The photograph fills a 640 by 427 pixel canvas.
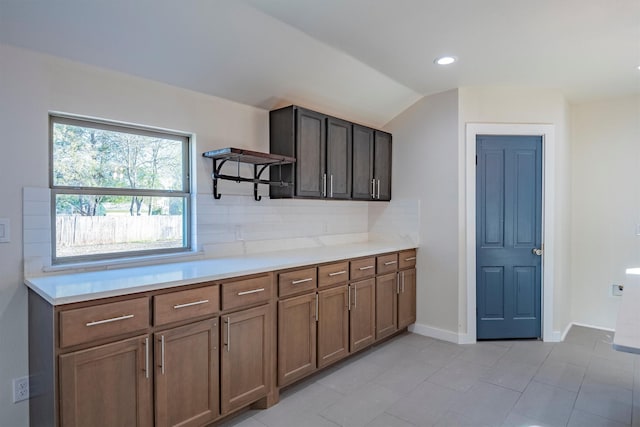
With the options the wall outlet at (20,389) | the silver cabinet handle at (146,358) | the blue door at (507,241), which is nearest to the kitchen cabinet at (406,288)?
the blue door at (507,241)

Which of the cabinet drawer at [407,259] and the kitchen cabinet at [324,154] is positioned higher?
the kitchen cabinet at [324,154]

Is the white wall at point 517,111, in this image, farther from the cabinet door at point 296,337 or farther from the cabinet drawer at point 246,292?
the cabinet drawer at point 246,292

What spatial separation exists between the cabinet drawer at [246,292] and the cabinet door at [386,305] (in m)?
1.29

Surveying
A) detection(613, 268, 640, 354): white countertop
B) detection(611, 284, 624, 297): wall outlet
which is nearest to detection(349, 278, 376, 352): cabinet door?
detection(613, 268, 640, 354): white countertop

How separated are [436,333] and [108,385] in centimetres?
295

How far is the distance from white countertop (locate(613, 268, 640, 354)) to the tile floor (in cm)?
85

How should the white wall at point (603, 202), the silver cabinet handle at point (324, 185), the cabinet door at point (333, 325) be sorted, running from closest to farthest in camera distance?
the cabinet door at point (333, 325), the silver cabinet handle at point (324, 185), the white wall at point (603, 202)

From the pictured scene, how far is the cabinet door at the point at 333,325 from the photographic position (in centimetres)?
274

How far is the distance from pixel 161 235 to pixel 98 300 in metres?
1.01

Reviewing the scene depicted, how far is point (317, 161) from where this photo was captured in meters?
3.14

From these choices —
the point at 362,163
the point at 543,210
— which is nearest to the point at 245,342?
the point at 362,163

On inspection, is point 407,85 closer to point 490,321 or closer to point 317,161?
point 317,161

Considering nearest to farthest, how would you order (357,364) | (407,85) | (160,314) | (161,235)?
(160,314) < (161,235) < (357,364) < (407,85)

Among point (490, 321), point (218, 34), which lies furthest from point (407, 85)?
point (490, 321)
